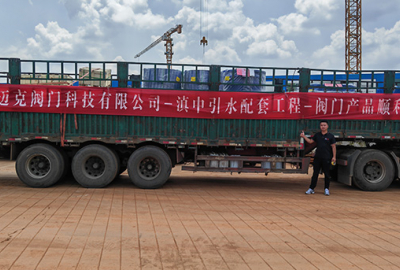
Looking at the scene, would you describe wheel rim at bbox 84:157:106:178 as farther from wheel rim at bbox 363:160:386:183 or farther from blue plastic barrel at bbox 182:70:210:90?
wheel rim at bbox 363:160:386:183

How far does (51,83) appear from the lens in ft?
28.9

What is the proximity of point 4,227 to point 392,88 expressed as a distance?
9.62 meters

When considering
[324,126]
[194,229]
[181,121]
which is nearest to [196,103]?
[181,121]

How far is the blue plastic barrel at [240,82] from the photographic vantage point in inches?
348

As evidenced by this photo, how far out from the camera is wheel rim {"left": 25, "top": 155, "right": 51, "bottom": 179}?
27.8ft

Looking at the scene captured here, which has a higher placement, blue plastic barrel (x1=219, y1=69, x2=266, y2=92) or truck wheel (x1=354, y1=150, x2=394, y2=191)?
blue plastic barrel (x1=219, y1=69, x2=266, y2=92)

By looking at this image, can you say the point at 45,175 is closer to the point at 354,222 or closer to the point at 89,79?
the point at 89,79

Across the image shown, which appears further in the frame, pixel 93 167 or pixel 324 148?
pixel 93 167

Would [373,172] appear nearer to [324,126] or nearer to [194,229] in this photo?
[324,126]

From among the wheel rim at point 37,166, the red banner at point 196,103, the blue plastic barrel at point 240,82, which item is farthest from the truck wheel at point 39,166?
the blue plastic barrel at point 240,82

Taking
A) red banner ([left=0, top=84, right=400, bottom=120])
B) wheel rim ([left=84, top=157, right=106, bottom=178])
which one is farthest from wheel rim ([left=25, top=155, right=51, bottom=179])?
red banner ([left=0, top=84, right=400, bottom=120])

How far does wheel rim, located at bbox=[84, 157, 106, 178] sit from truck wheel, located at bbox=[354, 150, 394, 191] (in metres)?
6.87

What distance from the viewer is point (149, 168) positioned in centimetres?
863

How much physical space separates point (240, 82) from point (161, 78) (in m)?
2.13
